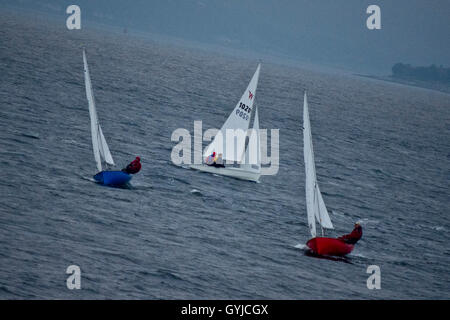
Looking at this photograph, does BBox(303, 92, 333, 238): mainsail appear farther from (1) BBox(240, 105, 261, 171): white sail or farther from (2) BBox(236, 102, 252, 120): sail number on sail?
(2) BBox(236, 102, 252, 120): sail number on sail

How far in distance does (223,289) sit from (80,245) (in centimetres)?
650

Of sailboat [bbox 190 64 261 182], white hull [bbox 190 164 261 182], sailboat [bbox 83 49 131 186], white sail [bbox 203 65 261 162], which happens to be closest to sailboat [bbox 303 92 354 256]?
sailboat [bbox 83 49 131 186]

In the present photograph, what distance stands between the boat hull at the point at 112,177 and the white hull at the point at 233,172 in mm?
9288

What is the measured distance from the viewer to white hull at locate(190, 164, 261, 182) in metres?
45.5

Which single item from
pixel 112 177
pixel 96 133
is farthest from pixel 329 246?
pixel 96 133

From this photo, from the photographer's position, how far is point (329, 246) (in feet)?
103

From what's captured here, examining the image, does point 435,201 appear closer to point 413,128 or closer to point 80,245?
point 80,245

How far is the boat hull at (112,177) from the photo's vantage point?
36781mm

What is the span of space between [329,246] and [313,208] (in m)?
2.00

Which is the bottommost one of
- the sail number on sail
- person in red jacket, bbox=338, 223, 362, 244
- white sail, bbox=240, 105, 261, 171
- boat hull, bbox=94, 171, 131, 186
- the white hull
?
person in red jacket, bbox=338, 223, 362, 244

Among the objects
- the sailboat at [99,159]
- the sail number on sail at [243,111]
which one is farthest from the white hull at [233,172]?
the sailboat at [99,159]

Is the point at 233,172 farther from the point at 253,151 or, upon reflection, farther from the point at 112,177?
the point at 112,177

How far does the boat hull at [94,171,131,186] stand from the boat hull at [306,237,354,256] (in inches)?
458
